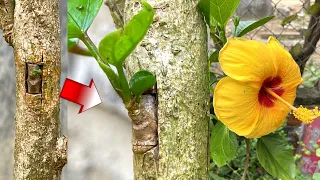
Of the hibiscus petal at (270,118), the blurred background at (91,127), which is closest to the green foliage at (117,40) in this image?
the blurred background at (91,127)

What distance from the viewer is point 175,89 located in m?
0.43

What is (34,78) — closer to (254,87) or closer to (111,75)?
(111,75)

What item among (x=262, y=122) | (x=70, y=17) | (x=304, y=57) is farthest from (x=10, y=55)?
(x=304, y=57)

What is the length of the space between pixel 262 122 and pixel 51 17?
12.9 inches

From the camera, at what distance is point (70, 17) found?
46 cm

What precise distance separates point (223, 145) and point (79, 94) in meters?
0.32

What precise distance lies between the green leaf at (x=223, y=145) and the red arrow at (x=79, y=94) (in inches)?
11.3

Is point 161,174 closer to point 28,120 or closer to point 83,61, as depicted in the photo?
point 28,120

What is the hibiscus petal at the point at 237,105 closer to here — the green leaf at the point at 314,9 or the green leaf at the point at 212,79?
the green leaf at the point at 212,79

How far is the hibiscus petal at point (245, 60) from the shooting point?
503 mm

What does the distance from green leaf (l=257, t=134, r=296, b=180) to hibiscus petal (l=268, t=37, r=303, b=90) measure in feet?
0.39

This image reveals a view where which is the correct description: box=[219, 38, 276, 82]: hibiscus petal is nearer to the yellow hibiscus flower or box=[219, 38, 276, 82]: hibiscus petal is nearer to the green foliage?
the yellow hibiscus flower

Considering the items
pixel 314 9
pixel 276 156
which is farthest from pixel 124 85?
pixel 314 9

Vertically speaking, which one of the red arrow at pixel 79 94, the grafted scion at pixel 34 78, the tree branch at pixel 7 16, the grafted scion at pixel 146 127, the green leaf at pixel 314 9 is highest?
the tree branch at pixel 7 16
